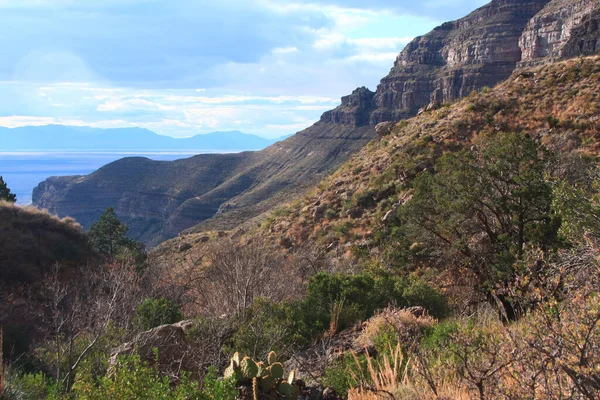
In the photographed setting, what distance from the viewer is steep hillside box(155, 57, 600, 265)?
2077 centimetres

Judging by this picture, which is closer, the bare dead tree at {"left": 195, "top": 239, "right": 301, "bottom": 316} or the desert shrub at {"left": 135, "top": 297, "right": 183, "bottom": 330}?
the desert shrub at {"left": 135, "top": 297, "right": 183, "bottom": 330}

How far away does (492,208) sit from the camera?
1095cm

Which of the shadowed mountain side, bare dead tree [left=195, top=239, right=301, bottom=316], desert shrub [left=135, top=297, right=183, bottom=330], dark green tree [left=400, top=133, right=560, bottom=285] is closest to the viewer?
dark green tree [left=400, top=133, right=560, bottom=285]

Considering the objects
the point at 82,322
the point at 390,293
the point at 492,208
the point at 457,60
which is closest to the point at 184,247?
the point at 82,322

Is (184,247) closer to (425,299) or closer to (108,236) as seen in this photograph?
(108,236)

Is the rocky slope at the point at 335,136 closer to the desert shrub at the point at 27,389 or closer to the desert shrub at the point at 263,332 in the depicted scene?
the desert shrub at the point at 263,332

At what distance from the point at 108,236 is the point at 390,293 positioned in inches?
859

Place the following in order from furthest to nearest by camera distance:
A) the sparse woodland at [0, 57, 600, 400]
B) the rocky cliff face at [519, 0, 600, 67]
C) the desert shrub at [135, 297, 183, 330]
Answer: the rocky cliff face at [519, 0, 600, 67], the desert shrub at [135, 297, 183, 330], the sparse woodland at [0, 57, 600, 400]

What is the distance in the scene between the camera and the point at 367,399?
4.39 meters

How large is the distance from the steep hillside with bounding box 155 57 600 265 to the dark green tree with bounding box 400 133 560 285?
7094 millimetres

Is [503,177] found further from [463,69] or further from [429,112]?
[463,69]

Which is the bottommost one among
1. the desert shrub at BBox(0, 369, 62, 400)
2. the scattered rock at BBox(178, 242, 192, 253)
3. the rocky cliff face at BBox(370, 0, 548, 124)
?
the scattered rock at BBox(178, 242, 192, 253)

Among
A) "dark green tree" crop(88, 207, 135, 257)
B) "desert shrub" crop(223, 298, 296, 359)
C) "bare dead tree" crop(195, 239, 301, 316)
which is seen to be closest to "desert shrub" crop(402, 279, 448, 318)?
"desert shrub" crop(223, 298, 296, 359)

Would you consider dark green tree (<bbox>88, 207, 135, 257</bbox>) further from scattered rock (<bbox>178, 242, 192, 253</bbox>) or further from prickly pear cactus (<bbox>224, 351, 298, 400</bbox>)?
prickly pear cactus (<bbox>224, 351, 298, 400</bbox>)
